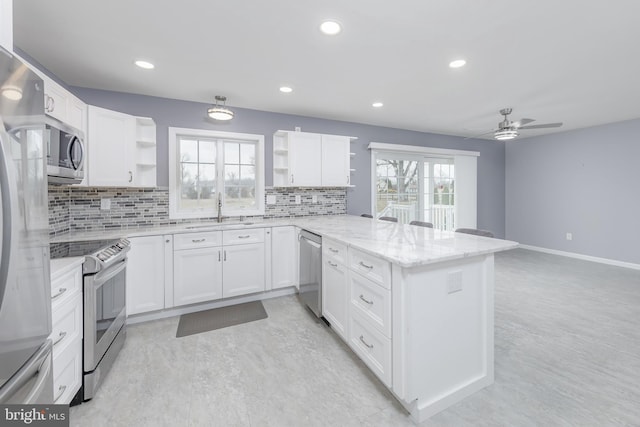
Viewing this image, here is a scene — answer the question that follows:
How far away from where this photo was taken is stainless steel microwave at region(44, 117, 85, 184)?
1617mm

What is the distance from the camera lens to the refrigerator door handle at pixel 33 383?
722 mm

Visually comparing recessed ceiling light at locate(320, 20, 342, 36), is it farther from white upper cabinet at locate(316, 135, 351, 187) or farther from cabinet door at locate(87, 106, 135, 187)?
cabinet door at locate(87, 106, 135, 187)

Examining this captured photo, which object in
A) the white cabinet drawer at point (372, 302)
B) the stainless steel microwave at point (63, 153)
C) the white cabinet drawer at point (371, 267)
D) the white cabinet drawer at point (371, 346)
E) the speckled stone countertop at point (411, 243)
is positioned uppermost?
the stainless steel microwave at point (63, 153)

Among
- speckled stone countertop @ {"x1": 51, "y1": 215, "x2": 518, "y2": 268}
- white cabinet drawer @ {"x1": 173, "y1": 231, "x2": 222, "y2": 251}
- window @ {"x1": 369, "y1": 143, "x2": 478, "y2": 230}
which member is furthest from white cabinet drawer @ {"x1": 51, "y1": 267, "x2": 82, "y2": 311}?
window @ {"x1": 369, "y1": 143, "x2": 478, "y2": 230}

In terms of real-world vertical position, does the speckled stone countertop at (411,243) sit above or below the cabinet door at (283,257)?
above

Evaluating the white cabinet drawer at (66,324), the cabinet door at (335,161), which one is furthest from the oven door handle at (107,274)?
the cabinet door at (335,161)

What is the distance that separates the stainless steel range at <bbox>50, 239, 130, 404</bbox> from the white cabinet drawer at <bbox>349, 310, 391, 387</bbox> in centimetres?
173

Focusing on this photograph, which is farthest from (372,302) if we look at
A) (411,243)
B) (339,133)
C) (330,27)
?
(339,133)

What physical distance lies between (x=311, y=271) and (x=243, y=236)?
0.93 meters

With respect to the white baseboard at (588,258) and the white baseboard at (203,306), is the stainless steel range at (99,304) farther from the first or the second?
the white baseboard at (588,258)

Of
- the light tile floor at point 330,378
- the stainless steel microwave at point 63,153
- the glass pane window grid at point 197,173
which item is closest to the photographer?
→ the light tile floor at point 330,378

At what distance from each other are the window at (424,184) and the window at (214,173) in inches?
79.7

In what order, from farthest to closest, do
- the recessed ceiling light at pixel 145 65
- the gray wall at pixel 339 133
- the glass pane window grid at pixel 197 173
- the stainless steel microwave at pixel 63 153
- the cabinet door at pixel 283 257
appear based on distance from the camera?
the glass pane window grid at pixel 197 173, the cabinet door at pixel 283 257, the gray wall at pixel 339 133, the recessed ceiling light at pixel 145 65, the stainless steel microwave at pixel 63 153

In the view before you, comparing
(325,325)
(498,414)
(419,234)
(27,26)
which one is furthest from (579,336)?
(27,26)
